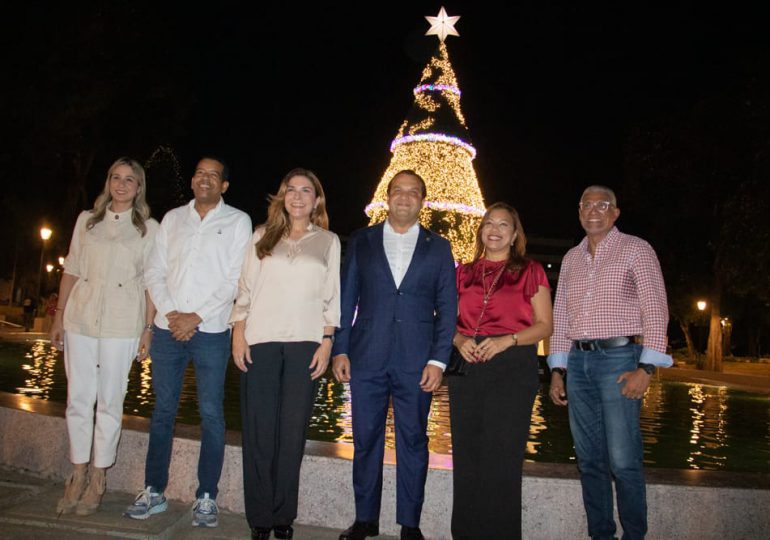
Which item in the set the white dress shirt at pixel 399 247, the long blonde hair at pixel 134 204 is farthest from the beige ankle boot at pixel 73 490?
Result: the white dress shirt at pixel 399 247

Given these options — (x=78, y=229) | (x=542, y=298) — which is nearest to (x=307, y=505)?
(x=542, y=298)

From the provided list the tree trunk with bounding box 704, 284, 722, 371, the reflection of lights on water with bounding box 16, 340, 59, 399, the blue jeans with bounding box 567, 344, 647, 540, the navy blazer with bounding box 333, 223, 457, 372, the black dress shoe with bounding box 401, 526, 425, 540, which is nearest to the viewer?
the blue jeans with bounding box 567, 344, 647, 540

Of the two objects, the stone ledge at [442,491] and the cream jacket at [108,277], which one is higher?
the cream jacket at [108,277]

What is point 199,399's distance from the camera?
4.14 metres

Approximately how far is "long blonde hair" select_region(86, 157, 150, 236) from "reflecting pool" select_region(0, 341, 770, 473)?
9.54ft

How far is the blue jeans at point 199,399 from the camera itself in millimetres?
4125

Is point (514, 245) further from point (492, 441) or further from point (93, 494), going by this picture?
point (93, 494)

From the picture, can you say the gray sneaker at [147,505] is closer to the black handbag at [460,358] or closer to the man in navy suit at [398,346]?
the man in navy suit at [398,346]

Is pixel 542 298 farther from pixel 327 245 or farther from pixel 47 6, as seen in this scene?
pixel 47 6

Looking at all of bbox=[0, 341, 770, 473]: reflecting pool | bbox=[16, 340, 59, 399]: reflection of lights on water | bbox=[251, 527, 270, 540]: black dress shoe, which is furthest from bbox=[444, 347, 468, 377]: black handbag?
bbox=[16, 340, 59, 399]: reflection of lights on water

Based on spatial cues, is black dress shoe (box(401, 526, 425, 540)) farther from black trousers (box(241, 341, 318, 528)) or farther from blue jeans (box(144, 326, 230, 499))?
blue jeans (box(144, 326, 230, 499))

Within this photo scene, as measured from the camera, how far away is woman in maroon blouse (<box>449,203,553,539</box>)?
12.1ft

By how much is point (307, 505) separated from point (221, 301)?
4.75 ft

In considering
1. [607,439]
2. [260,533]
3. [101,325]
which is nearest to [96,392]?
[101,325]
